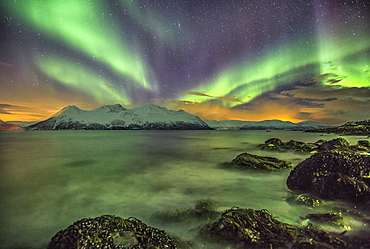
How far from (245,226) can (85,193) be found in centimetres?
522

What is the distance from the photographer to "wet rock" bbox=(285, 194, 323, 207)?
13.8ft

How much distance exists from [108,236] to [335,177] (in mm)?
5595

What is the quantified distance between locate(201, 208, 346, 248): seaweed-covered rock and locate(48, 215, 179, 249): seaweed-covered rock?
87 cm

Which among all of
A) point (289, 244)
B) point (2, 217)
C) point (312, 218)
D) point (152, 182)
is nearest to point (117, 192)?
point (152, 182)

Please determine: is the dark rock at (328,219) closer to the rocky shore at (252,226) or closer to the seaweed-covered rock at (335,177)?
the rocky shore at (252,226)

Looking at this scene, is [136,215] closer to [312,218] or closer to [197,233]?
[197,233]

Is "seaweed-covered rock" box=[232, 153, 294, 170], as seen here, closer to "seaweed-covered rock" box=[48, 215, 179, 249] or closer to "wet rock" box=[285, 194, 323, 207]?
"wet rock" box=[285, 194, 323, 207]

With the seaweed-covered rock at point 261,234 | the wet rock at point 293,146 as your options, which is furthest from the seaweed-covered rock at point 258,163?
the wet rock at point 293,146

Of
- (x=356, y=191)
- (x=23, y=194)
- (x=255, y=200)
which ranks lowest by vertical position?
(x=23, y=194)

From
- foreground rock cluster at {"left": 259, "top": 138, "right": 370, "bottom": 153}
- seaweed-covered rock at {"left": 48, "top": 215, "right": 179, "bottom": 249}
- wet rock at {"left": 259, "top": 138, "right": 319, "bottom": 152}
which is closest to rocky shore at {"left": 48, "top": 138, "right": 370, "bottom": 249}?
seaweed-covered rock at {"left": 48, "top": 215, "right": 179, "bottom": 249}

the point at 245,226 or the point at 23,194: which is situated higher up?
the point at 245,226

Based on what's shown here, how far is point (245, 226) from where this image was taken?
3125mm

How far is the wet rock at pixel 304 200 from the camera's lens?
422 cm

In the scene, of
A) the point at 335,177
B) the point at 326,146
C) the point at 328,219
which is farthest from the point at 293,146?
the point at 328,219
